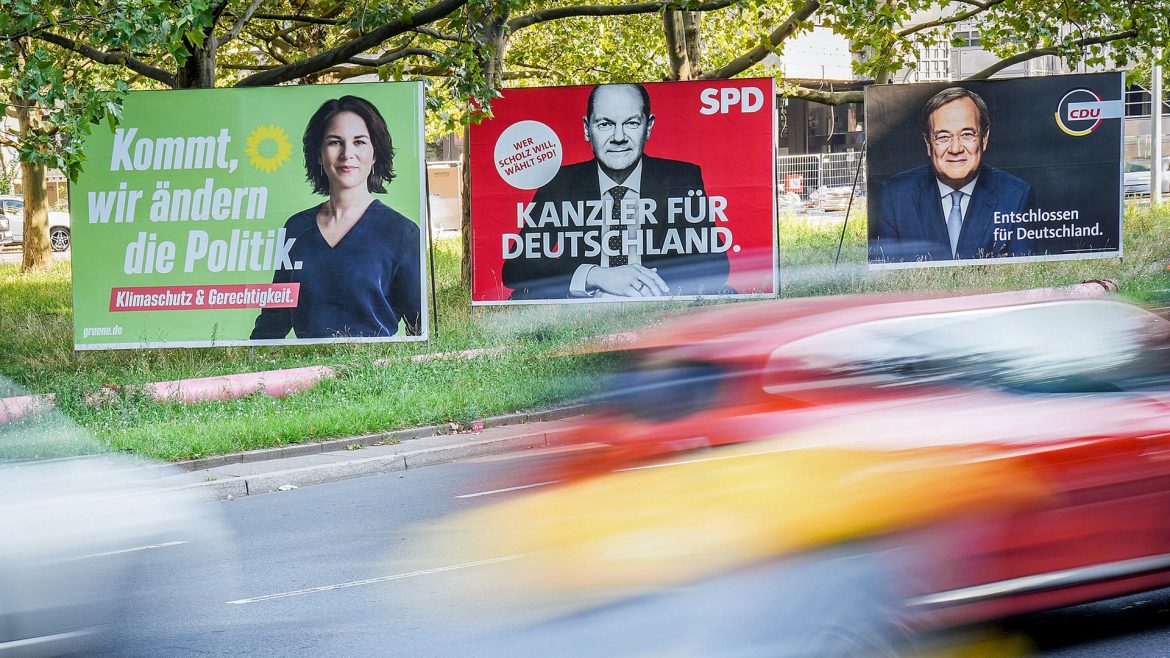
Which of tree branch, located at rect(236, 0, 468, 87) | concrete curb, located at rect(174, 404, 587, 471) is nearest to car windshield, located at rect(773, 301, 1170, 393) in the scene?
concrete curb, located at rect(174, 404, 587, 471)

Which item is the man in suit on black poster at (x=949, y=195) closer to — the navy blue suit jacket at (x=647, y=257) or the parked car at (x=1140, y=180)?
the navy blue suit jacket at (x=647, y=257)

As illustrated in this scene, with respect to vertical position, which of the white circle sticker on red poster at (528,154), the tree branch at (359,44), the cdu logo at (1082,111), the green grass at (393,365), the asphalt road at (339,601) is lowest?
the asphalt road at (339,601)

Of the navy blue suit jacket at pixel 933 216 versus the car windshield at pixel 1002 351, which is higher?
the navy blue suit jacket at pixel 933 216

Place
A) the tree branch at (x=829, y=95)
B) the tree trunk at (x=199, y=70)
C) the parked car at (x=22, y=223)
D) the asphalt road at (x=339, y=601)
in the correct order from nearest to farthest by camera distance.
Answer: the asphalt road at (x=339, y=601), the tree trunk at (x=199, y=70), the tree branch at (x=829, y=95), the parked car at (x=22, y=223)

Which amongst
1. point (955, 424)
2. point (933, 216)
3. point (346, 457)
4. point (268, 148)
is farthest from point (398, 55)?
point (955, 424)

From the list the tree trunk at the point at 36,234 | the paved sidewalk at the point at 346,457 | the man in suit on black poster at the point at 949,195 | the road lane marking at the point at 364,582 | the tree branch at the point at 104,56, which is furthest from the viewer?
the tree trunk at the point at 36,234

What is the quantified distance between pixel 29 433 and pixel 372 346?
206 inches

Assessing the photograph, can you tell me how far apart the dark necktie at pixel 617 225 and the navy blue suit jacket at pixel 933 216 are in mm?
3619

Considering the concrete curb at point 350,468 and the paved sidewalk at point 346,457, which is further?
the paved sidewalk at point 346,457

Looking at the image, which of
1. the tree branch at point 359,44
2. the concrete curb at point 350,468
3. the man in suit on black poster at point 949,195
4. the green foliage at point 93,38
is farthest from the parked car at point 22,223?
the concrete curb at point 350,468

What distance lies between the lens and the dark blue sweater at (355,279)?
13727 millimetres

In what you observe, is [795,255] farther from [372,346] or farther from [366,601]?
[366,601]

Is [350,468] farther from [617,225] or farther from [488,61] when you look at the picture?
[488,61]

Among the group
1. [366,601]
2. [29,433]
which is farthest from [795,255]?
[366,601]
